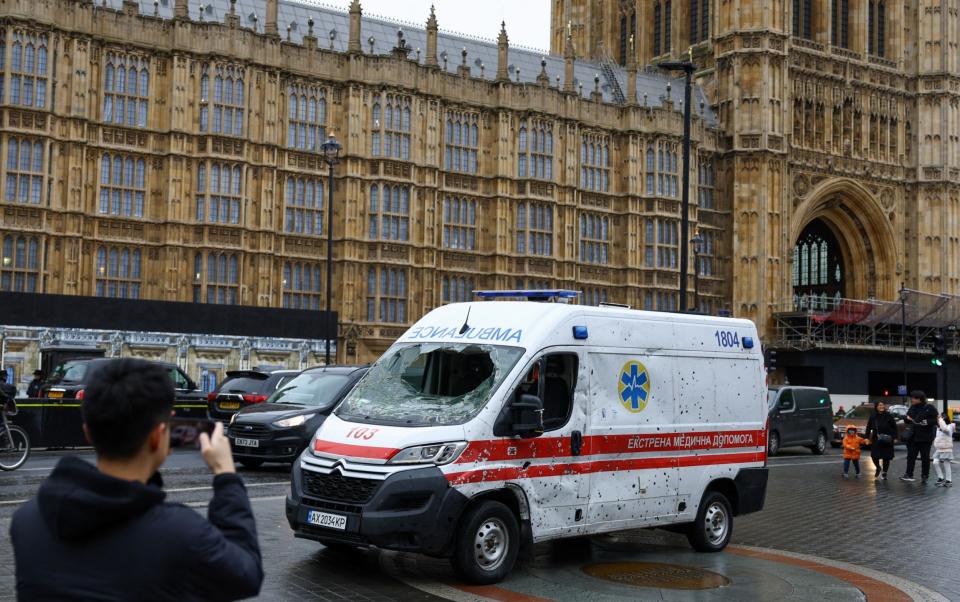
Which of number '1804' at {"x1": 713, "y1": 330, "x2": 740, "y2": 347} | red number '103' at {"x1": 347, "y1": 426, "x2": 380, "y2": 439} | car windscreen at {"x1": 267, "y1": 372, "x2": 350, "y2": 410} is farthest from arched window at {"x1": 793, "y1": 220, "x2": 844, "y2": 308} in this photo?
red number '103' at {"x1": 347, "y1": 426, "x2": 380, "y2": 439}

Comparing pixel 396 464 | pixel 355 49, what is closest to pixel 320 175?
pixel 355 49

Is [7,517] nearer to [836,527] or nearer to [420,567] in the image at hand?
[420,567]

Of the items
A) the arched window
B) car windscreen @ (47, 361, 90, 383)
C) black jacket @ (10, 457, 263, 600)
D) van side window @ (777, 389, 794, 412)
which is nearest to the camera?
black jacket @ (10, 457, 263, 600)

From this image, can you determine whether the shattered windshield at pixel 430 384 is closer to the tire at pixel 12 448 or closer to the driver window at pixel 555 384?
the driver window at pixel 555 384

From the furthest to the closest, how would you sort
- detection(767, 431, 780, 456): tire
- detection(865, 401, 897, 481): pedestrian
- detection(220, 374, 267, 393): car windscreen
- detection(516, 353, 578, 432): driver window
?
detection(767, 431, 780, 456): tire
detection(220, 374, 267, 393): car windscreen
detection(865, 401, 897, 481): pedestrian
detection(516, 353, 578, 432): driver window

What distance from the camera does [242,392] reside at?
70.4 feet

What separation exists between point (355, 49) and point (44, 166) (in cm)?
1276

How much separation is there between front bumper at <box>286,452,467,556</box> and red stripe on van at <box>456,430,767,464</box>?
360mm

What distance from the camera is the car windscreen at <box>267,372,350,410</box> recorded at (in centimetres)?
1753

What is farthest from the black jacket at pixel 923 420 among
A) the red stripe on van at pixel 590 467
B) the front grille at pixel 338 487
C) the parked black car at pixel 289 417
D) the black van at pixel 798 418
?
the front grille at pixel 338 487

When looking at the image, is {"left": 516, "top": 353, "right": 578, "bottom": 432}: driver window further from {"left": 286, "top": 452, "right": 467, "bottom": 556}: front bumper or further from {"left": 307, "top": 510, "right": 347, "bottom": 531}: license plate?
{"left": 307, "top": 510, "right": 347, "bottom": 531}: license plate

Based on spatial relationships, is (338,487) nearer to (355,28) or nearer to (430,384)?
(430,384)

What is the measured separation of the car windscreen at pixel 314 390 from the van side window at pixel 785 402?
13.7 m

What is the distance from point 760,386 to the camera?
11.9 metres
